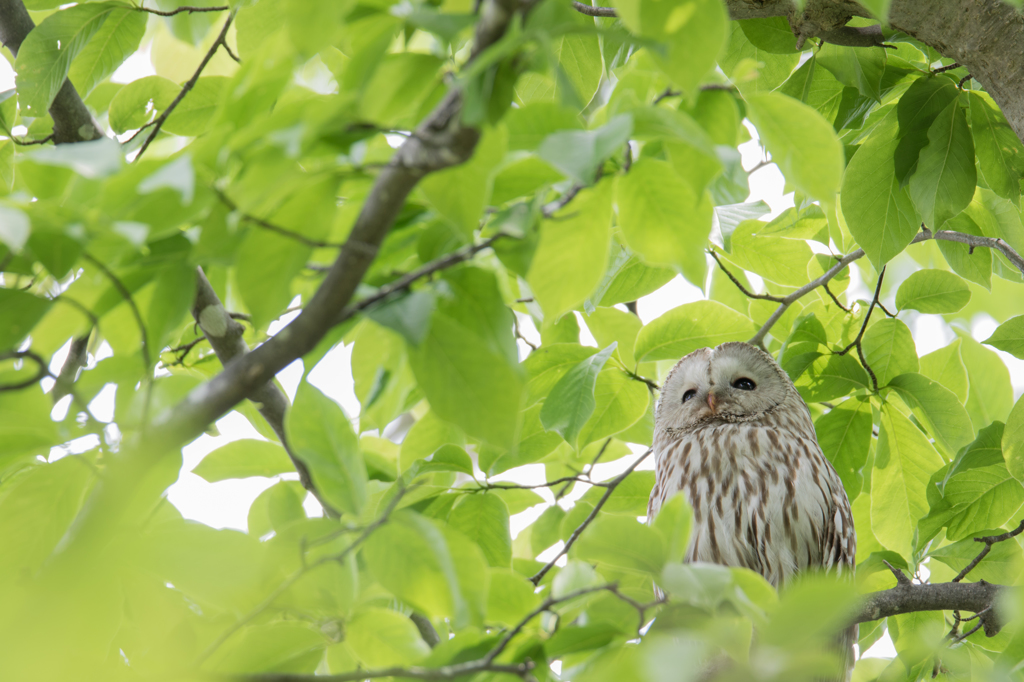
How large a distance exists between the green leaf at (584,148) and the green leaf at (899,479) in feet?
6.13

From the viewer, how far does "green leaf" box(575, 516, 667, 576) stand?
1024 millimetres

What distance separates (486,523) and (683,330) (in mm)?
832

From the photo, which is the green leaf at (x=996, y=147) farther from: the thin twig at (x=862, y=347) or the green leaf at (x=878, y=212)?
the thin twig at (x=862, y=347)

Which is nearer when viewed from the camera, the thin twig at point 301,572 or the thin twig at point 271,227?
the thin twig at point 271,227

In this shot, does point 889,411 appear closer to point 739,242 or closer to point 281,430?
point 739,242

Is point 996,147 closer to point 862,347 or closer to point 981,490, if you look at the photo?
point 862,347

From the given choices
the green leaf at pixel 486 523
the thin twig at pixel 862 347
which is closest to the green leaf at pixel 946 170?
the thin twig at pixel 862 347

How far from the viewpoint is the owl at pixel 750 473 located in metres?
2.69

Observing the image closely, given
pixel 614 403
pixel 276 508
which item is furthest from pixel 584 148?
pixel 614 403

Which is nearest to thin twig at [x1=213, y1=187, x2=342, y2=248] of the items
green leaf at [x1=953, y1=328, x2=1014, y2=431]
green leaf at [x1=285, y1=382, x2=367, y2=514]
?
green leaf at [x1=285, y1=382, x2=367, y2=514]

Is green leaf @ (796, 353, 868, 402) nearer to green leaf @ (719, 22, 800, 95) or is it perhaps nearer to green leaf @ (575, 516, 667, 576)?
green leaf @ (719, 22, 800, 95)

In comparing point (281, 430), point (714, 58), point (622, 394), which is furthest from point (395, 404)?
point (622, 394)

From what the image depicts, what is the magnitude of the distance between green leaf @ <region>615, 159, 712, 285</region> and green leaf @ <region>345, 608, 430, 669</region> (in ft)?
2.14

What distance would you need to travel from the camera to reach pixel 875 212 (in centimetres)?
205
